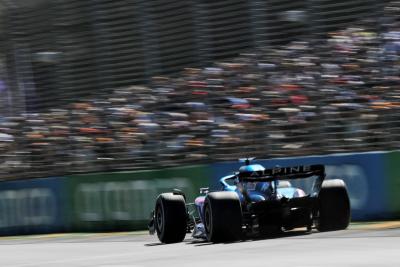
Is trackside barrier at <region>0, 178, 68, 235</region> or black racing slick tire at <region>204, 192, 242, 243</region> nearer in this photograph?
black racing slick tire at <region>204, 192, 242, 243</region>

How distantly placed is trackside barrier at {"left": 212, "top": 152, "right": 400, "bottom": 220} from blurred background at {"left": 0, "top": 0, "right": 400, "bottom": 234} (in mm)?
233

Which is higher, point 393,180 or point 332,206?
point 332,206

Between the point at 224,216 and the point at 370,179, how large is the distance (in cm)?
414

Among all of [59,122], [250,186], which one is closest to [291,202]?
[250,186]

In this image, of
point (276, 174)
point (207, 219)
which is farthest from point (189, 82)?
point (276, 174)

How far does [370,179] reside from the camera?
14.8 m

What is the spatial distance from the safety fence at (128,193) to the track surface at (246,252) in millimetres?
1278

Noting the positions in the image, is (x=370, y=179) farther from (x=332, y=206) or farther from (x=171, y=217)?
(x=171, y=217)

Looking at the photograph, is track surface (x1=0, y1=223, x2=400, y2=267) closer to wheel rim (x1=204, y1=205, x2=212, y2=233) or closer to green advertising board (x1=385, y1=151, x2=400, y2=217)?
wheel rim (x1=204, y1=205, x2=212, y2=233)

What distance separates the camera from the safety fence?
48.1 feet

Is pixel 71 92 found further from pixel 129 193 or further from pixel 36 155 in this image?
pixel 129 193

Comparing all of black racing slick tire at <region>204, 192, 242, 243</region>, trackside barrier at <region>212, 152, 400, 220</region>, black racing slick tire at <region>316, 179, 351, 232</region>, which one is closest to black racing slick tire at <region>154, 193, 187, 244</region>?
black racing slick tire at <region>204, 192, 242, 243</region>

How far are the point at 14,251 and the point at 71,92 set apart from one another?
789 centimetres

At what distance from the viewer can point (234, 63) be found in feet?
60.4
